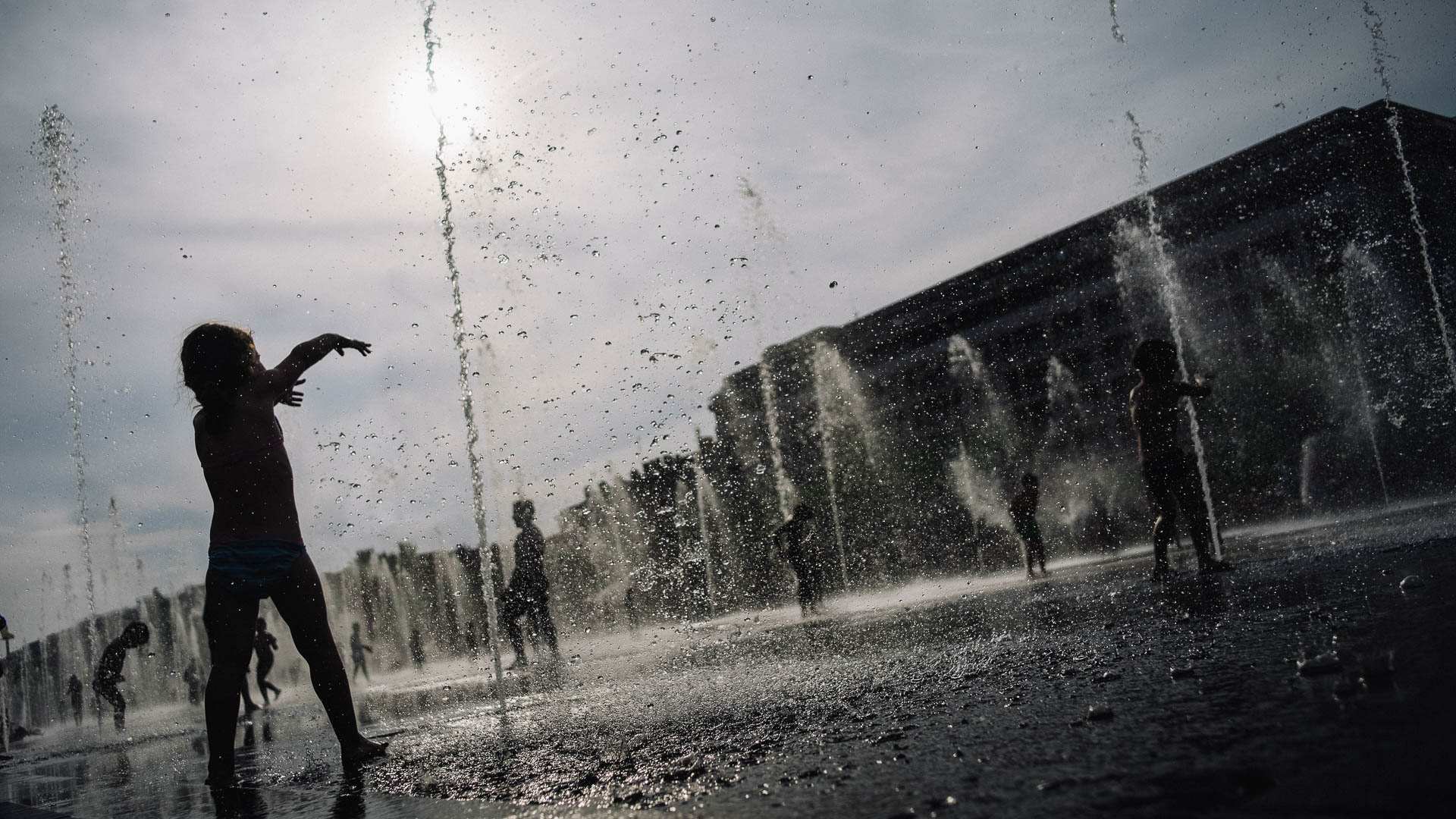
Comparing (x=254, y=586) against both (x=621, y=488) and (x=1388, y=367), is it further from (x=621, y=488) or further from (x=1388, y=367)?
(x=1388, y=367)

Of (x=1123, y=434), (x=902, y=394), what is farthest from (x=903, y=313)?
(x=1123, y=434)

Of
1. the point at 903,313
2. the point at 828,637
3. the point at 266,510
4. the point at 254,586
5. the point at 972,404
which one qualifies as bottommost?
the point at 828,637

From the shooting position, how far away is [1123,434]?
46.1m

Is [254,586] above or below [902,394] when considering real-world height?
below

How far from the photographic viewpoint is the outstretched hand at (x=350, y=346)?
12.6ft

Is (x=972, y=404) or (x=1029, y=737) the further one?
(x=972, y=404)

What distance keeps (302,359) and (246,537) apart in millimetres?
760

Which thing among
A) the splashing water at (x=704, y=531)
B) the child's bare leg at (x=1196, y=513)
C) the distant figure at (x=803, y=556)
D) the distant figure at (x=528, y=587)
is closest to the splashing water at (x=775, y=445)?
the splashing water at (x=704, y=531)

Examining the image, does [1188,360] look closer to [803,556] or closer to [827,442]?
[827,442]

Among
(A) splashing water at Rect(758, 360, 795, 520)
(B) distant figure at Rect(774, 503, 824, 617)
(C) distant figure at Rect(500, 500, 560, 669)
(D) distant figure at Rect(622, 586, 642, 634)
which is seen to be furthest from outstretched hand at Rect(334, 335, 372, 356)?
(A) splashing water at Rect(758, 360, 795, 520)

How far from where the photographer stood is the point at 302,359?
3.77 meters

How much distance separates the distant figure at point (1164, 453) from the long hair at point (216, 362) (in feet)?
16.3

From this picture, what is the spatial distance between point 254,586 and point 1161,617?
3.46m

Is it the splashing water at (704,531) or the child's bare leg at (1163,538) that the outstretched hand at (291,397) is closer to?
the child's bare leg at (1163,538)
